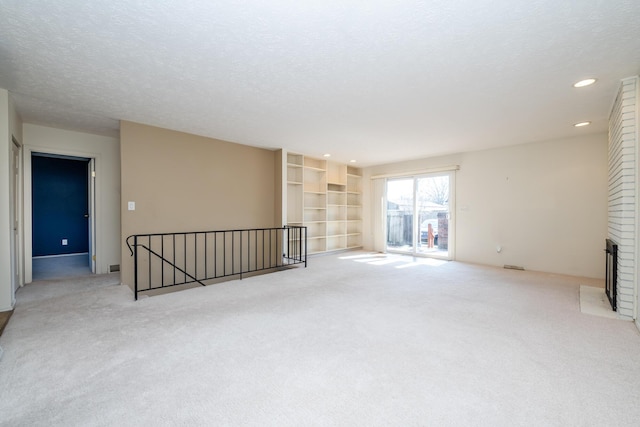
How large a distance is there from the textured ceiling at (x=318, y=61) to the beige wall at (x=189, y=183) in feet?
1.53

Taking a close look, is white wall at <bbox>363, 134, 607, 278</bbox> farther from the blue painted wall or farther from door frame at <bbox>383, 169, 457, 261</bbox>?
the blue painted wall

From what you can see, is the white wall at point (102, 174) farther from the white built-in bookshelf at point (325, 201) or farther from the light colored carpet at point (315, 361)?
the white built-in bookshelf at point (325, 201)

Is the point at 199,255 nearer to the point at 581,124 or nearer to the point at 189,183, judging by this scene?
the point at 189,183

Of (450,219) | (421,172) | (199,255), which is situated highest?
(421,172)

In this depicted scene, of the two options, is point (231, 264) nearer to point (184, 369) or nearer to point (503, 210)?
point (184, 369)

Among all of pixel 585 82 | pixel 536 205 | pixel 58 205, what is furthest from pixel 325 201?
pixel 58 205

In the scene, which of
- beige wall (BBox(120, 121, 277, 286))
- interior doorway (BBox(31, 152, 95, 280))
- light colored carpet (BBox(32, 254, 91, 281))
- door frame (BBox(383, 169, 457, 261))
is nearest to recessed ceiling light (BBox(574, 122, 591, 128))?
door frame (BBox(383, 169, 457, 261))

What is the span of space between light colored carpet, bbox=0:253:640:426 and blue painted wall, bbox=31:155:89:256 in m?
3.74

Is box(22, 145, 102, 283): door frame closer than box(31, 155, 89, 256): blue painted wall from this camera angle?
Yes

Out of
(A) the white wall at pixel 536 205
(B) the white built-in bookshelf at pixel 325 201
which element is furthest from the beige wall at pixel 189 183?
(A) the white wall at pixel 536 205

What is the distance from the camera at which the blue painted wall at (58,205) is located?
624cm

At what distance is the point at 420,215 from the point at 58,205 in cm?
862

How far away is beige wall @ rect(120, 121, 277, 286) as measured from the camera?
416cm

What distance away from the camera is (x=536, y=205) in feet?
16.6
